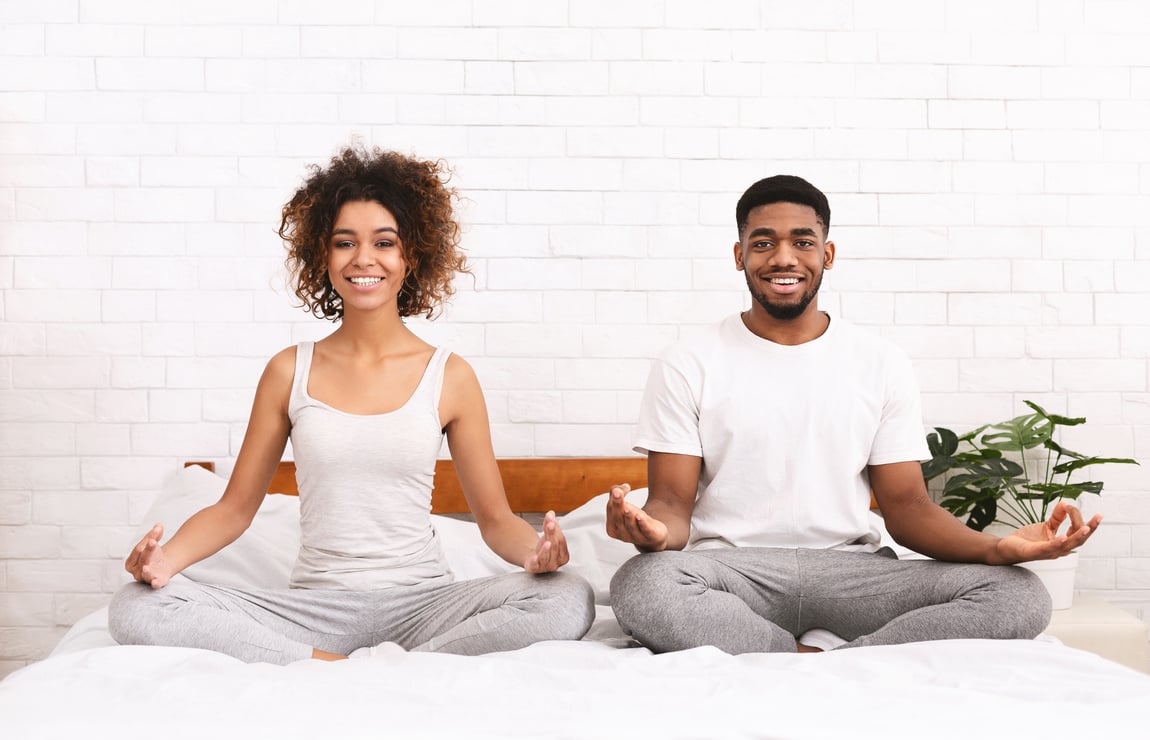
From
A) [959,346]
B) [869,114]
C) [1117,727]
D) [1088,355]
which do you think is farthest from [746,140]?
[1117,727]

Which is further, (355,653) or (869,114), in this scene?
(869,114)

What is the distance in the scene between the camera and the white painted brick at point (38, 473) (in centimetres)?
270

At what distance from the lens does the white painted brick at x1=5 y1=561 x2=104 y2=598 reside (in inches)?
106

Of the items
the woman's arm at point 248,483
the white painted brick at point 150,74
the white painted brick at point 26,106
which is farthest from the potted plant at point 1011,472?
the white painted brick at point 26,106

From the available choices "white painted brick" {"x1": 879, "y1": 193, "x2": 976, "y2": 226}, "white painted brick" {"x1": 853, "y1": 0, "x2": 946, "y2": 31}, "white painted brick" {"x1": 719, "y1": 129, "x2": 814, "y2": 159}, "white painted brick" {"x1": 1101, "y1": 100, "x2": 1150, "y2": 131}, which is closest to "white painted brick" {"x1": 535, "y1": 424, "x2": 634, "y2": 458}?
"white painted brick" {"x1": 719, "y1": 129, "x2": 814, "y2": 159}

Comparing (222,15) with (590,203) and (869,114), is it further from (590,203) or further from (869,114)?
(869,114)

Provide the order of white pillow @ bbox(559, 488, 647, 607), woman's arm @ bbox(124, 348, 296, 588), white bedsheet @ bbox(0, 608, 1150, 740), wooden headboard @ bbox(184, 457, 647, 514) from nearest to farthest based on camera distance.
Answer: white bedsheet @ bbox(0, 608, 1150, 740) → woman's arm @ bbox(124, 348, 296, 588) → white pillow @ bbox(559, 488, 647, 607) → wooden headboard @ bbox(184, 457, 647, 514)

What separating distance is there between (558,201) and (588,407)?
0.53m

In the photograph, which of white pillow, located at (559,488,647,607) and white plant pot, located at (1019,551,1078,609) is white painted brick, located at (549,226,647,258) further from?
white plant pot, located at (1019,551,1078,609)

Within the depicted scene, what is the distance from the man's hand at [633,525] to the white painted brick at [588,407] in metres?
1.02

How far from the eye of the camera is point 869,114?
2.74 m

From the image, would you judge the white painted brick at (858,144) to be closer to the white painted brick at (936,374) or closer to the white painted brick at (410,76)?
the white painted brick at (936,374)

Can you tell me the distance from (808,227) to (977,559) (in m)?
0.64

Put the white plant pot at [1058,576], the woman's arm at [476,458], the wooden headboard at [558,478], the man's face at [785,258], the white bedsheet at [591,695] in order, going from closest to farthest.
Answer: the white bedsheet at [591,695] < the woman's arm at [476,458] < the man's face at [785,258] < the white plant pot at [1058,576] < the wooden headboard at [558,478]
